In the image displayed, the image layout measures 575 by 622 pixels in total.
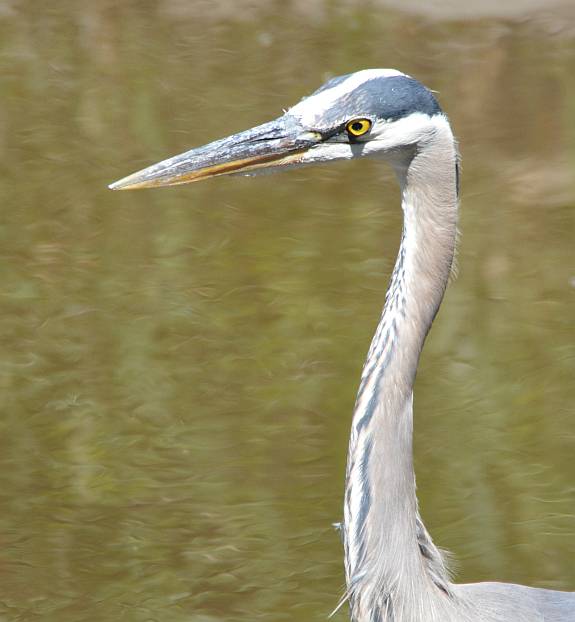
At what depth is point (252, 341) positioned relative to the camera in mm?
4684

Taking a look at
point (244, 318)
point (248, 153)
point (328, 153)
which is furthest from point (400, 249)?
point (244, 318)

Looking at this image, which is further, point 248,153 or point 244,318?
point 244,318

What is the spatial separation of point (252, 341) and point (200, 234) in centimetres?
75

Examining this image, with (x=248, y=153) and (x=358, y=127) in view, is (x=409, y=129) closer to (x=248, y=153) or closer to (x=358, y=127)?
(x=358, y=127)

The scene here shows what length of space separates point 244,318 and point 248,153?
7.25 ft

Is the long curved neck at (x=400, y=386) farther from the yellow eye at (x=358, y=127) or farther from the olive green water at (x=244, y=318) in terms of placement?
the olive green water at (x=244, y=318)

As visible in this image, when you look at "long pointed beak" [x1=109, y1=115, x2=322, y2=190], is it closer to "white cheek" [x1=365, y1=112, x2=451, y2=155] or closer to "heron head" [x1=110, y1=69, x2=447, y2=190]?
"heron head" [x1=110, y1=69, x2=447, y2=190]

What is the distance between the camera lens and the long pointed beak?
8.53ft

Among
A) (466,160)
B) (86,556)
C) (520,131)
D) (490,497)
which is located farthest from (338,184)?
(86,556)

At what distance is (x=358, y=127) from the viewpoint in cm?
257

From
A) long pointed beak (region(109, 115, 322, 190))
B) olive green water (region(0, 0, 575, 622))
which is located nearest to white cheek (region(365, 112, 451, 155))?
long pointed beak (region(109, 115, 322, 190))

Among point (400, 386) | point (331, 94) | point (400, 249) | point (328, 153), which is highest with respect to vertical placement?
point (331, 94)

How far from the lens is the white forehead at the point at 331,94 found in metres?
2.55

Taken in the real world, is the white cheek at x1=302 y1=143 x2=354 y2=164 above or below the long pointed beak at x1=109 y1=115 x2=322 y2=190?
below
